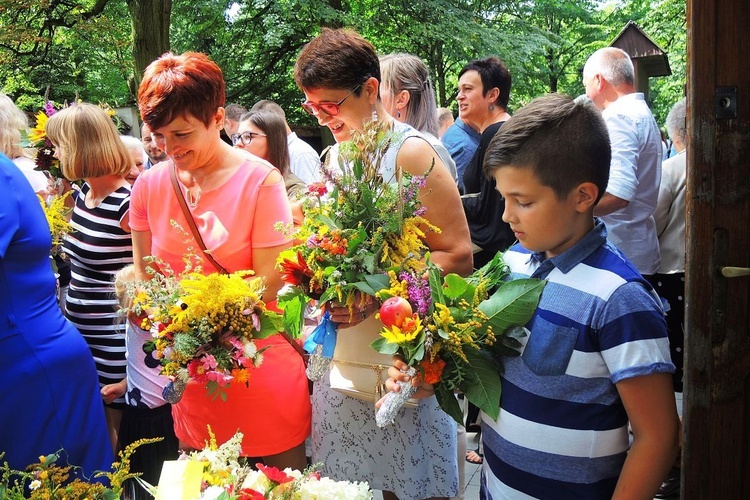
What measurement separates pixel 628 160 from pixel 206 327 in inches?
109

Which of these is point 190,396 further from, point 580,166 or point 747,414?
point 747,414

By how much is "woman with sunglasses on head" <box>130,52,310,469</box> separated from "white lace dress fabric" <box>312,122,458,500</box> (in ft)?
0.65

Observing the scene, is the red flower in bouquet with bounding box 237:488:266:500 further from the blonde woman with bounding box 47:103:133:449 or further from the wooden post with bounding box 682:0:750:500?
the blonde woman with bounding box 47:103:133:449

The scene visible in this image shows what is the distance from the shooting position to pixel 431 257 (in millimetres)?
2400

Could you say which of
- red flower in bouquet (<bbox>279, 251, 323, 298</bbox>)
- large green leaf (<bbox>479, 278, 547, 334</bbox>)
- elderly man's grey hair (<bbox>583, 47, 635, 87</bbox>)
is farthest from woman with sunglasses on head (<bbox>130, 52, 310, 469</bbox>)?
elderly man's grey hair (<bbox>583, 47, 635, 87</bbox>)

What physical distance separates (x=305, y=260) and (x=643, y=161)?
8.93 ft

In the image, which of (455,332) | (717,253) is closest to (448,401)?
(455,332)

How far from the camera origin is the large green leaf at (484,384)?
181 centimetres

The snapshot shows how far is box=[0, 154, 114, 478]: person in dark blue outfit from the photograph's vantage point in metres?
2.45

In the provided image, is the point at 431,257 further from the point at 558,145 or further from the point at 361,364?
the point at 558,145

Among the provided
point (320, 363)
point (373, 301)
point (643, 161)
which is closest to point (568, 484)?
point (373, 301)

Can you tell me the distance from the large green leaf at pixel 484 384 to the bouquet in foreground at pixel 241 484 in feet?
1.45

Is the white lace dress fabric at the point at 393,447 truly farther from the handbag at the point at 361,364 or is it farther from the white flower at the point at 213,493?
the white flower at the point at 213,493

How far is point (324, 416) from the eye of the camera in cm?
256
